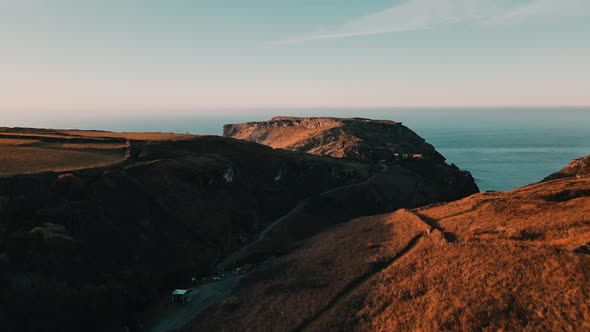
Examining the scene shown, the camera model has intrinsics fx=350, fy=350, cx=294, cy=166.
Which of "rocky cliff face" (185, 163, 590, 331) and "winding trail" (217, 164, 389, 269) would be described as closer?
"rocky cliff face" (185, 163, 590, 331)

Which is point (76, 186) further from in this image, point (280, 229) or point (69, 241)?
point (280, 229)

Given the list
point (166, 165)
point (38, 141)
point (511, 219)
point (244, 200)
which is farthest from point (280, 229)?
point (38, 141)

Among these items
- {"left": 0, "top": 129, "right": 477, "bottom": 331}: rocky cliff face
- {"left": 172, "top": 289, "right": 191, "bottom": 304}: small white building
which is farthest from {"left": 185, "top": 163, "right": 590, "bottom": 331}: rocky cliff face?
{"left": 0, "top": 129, "right": 477, "bottom": 331}: rocky cliff face

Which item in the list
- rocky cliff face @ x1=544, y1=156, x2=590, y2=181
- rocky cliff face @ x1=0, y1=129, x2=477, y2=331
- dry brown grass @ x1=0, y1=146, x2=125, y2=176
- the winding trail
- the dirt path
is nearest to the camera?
rocky cliff face @ x1=0, y1=129, x2=477, y2=331

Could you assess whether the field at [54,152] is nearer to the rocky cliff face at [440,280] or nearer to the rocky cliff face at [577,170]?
the rocky cliff face at [440,280]

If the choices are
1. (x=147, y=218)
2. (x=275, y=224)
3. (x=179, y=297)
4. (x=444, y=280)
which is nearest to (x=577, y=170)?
(x=275, y=224)

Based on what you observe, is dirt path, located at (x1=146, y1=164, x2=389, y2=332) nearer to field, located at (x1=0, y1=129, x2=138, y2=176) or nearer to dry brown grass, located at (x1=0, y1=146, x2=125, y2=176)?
dry brown grass, located at (x1=0, y1=146, x2=125, y2=176)

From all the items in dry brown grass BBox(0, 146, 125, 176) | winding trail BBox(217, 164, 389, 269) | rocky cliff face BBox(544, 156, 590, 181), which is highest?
dry brown grass BBox(0, 146, 125, 176)
